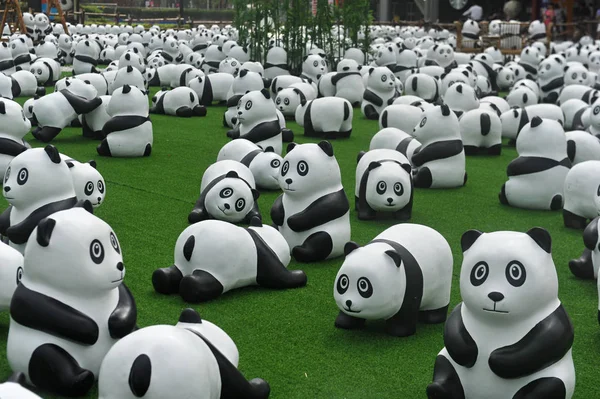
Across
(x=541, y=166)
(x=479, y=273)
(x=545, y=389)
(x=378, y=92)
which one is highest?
(x=378, y=92)

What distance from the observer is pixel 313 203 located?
17.9ft

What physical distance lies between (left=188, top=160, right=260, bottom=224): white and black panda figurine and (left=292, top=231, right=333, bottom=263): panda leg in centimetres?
72

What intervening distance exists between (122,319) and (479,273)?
153 centimetres

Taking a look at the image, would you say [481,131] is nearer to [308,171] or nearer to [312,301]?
[308,171]

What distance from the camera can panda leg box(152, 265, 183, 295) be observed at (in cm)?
471

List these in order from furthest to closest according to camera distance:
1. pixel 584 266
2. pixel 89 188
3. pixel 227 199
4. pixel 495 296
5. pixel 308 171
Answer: pixel 227 199 < pixel 89 188 < pixel 308 171 < pixel 584 266 < pixel 495 296

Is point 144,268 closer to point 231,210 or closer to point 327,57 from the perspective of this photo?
point 231,210

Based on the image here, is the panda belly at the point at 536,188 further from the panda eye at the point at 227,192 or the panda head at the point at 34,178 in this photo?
the panda head at the point at 34,178

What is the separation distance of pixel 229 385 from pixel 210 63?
1252cm

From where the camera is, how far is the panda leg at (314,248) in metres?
5.43

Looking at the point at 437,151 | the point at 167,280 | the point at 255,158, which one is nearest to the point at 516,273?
the point at 167,280

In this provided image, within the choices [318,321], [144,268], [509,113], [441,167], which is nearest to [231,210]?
[144,268]

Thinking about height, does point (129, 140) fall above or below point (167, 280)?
above

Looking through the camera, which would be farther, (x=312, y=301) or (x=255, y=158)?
(x=255, y=158)
